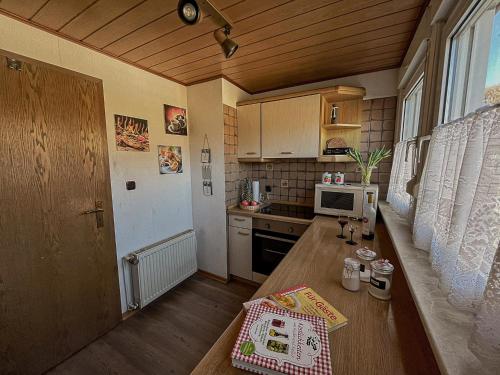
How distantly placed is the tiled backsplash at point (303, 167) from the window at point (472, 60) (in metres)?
1.06

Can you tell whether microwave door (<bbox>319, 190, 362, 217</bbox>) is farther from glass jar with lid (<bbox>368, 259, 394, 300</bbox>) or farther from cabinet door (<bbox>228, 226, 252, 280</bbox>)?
glass jar with lid (<bbox>368, 259, 394, 300</bbox>)

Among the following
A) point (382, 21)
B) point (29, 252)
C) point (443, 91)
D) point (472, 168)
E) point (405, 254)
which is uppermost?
point (382, 21)

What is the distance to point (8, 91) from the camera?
43.7 inches

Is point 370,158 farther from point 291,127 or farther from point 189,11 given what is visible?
point 189,11

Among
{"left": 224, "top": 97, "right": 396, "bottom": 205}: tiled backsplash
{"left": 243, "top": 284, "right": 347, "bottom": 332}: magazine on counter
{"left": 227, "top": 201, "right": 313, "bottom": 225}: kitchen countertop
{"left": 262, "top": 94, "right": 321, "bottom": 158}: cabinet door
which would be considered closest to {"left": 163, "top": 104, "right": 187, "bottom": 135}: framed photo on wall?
{"left": 224, "top": 97, "right": 396, "bottom": 205}: tiled backsplash

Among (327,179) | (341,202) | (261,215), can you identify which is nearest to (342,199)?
(341,202)

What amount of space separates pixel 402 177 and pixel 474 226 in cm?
102

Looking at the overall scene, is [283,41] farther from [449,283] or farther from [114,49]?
[449,283]

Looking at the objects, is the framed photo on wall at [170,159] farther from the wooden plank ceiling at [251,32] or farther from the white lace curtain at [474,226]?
the white lace curtain at [474,226]

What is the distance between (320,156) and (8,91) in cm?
217

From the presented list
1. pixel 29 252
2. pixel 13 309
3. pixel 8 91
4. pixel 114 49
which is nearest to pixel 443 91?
pixel 114 49

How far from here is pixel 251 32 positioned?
1276 mm

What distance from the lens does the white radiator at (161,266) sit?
1747mm

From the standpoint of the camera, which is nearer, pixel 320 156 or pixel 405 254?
pixel 405 254
